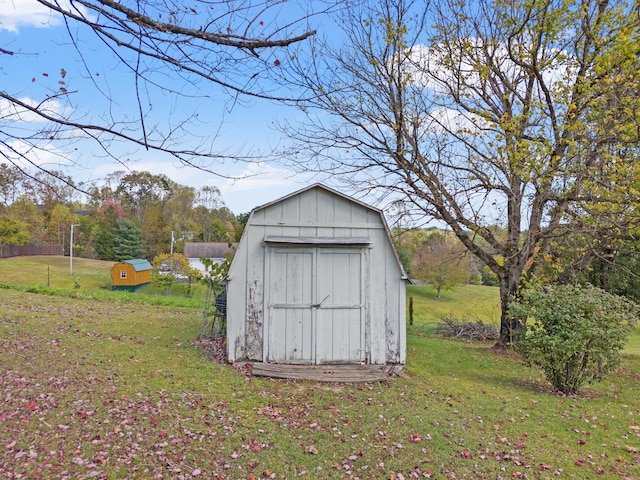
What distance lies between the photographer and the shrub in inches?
255

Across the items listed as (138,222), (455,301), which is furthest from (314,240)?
(138,222)

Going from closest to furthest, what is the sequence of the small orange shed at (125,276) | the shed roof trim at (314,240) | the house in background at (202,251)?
the shed roof trim at (314,240) → the small orange shed at (125,276) → the house in background at (202,251)

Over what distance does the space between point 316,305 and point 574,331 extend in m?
4.10

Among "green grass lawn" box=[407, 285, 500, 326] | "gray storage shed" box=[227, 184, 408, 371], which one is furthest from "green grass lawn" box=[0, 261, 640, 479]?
"green grass lawn" box=[407, 285, 500, 326]

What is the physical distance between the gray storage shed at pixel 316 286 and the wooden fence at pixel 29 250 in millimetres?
39914

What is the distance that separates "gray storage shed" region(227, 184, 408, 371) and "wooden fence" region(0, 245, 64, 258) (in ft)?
131

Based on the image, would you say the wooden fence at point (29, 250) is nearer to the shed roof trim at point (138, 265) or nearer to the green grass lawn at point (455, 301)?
the shed roof trim at point (138, 265)

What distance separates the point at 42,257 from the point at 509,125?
4322 centimetres

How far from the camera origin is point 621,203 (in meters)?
8.16

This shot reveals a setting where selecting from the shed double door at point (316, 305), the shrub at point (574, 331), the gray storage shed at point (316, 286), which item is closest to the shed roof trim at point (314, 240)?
the gray storage shed at point (316, 286)

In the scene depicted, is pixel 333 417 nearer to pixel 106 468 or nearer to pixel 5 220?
pixel 106 468

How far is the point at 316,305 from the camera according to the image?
7.54 meters

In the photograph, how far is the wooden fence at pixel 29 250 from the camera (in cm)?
3799

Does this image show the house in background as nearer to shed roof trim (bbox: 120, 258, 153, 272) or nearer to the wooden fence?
shed roof trim (bbox: 120, 258, 153, 272)
